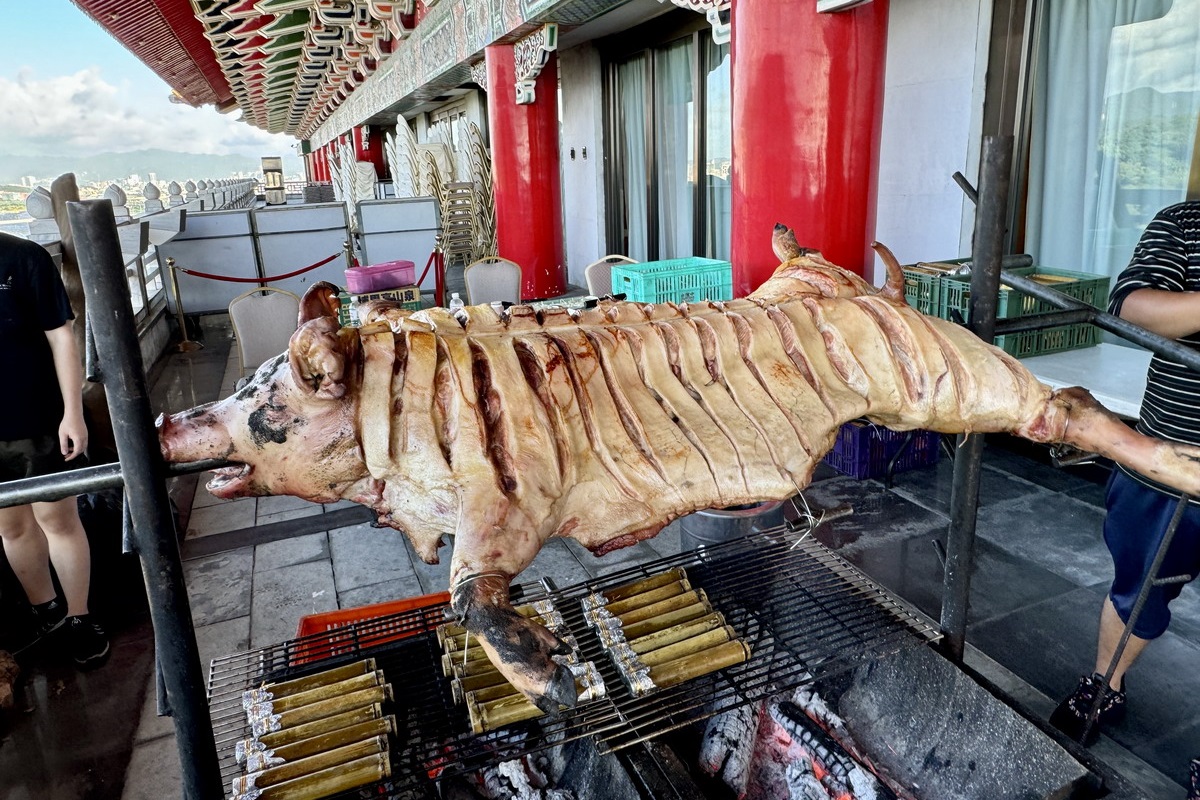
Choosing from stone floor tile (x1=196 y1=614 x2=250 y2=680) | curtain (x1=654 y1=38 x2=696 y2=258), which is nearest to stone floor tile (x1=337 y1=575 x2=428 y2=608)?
stone floor tile (x1=196 y1=614 x2=250 y2=680)

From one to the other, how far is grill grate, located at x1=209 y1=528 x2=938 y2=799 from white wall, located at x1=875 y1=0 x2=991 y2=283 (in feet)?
11.2

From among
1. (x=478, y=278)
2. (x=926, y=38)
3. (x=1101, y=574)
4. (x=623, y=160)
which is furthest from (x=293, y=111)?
(x=1101, y=574)

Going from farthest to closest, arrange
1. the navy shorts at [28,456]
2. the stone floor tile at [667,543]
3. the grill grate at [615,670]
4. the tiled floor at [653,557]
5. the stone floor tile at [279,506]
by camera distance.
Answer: the stone floor tile at [279,506], the stone floor tile at [667,543], the navy shorts at [28,456], the tiled floor at [653,557], the grill grate at [615,670]

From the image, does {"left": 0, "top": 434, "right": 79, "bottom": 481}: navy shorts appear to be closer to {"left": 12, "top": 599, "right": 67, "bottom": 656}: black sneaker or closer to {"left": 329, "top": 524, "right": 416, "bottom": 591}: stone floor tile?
{"left": 12, "top": 599, "right": 67, "bottom": 656}: black sneaker

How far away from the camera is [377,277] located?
678 cm

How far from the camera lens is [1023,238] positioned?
5.18 meters

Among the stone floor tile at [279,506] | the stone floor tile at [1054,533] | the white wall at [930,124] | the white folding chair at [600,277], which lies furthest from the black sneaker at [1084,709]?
the white folding chair at [600,277]

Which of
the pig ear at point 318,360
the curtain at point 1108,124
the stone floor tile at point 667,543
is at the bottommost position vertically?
the stone floor tile at point 667,543

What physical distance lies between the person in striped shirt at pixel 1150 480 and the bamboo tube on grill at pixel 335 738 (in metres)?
1.83

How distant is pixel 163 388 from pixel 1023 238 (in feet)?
25.4

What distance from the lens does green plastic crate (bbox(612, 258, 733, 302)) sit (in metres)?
Answer: 5.51

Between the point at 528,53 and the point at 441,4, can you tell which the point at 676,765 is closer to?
the point at 528,53

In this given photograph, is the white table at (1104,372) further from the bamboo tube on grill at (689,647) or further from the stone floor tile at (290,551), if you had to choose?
the stone floor tile at (290,551)

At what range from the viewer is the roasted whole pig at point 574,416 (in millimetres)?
1341
